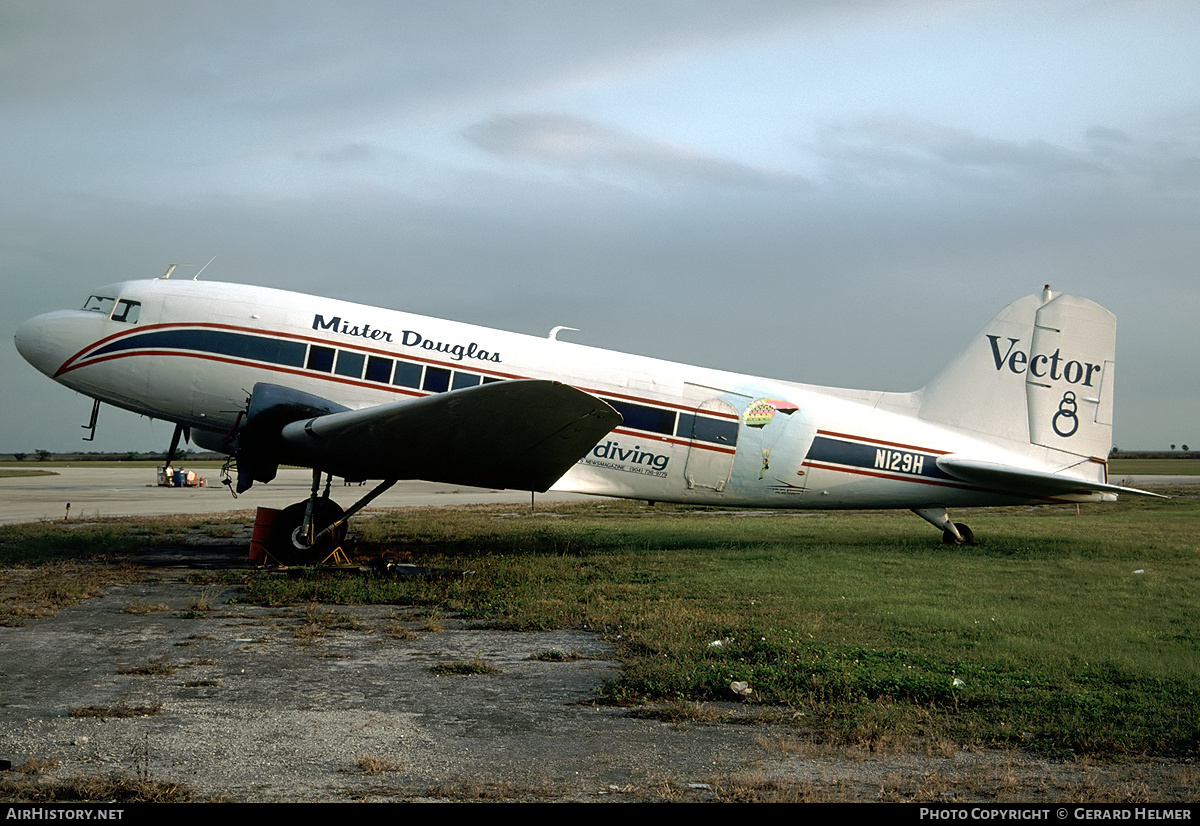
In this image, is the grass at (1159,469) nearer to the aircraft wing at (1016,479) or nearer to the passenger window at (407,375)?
the aircraft wing at (1016,479)

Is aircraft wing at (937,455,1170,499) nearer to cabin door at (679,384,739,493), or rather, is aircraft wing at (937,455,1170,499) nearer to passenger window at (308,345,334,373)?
cabin door at (679,384,739,493)

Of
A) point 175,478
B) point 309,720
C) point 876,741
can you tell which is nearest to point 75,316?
point 309,720

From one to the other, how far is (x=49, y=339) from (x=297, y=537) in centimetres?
482

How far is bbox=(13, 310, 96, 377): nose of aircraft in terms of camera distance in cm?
1299

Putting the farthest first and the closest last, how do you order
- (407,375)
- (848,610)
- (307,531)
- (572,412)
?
(407,375) → (307,531) → (572,412) → (848,610)

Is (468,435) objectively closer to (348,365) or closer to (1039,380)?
(348,365)

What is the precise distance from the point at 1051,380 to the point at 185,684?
13.5m

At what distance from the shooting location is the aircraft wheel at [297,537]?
40.7 ft

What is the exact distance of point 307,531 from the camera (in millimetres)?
12445

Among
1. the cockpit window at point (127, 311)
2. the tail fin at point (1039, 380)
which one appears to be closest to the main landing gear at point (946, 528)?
the tail fin at point (1039, 380)

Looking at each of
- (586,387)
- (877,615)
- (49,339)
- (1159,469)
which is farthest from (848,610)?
(1159,469)

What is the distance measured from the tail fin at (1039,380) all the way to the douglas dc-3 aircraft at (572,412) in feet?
0.08

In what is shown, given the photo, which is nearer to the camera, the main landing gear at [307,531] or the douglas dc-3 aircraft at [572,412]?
the douglas dc-3 aircraft at [572,412]

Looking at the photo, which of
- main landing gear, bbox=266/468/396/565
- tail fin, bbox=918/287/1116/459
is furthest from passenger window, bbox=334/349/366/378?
tail fin, bbox=918/287/1116/459
